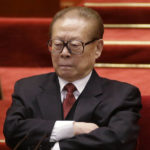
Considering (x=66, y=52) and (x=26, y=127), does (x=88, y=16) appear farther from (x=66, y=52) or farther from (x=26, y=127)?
(x=26, y=127)

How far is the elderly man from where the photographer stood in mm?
645

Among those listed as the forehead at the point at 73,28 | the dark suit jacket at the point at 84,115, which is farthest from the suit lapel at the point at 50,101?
the forehead at the point at 73,28

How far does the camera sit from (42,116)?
2.26ft

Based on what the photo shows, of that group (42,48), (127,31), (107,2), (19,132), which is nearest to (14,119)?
(19,132)

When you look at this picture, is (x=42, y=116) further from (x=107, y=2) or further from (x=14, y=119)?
(x=107, y=2)

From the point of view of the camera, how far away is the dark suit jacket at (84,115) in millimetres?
638

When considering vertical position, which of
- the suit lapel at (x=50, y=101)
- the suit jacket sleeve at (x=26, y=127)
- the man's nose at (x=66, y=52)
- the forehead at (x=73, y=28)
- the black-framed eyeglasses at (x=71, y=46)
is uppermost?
the forehead at (x=73, y=28)

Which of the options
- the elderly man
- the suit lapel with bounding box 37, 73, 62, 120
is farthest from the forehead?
the suit lapel with bounding box 37, 73, 62, 120

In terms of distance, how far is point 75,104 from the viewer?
688 mm

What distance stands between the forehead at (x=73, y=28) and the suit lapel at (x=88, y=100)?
89mm

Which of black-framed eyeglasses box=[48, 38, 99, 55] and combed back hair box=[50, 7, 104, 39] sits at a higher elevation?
combed back hair box=[50, 7, 104, 39]

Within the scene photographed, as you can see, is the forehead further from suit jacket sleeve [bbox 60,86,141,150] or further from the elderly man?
suit jacket sleeve [bbox 60,86,141,150]

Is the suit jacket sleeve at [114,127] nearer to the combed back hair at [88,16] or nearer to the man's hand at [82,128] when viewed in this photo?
the man's hand at [82,128]

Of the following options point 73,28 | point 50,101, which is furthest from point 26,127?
point 73,28
